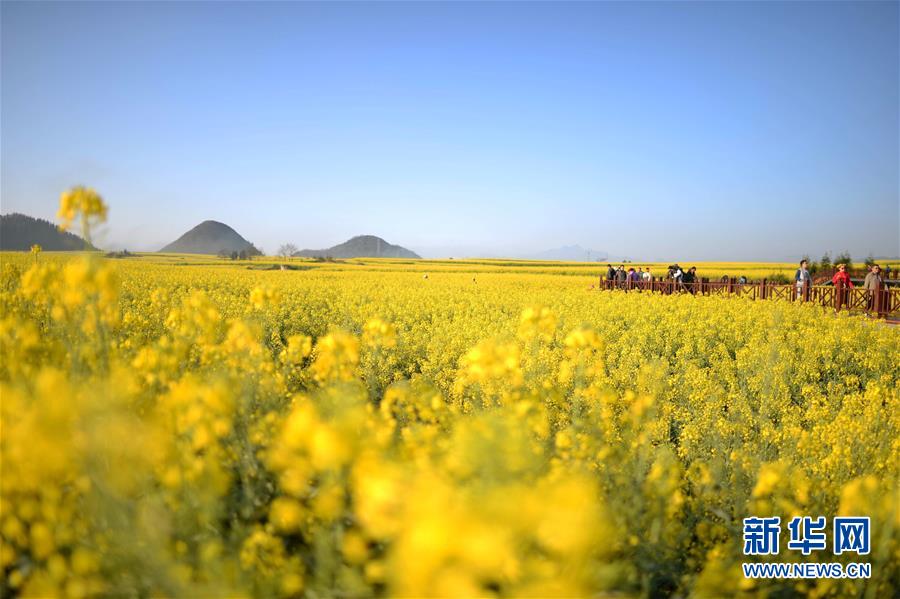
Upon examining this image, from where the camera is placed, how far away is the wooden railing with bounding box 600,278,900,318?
51.2ft

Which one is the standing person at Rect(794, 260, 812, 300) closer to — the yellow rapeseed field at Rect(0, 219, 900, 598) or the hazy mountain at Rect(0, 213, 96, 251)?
the yellow rapeseed field at Rect(0, 219, 900, 598)

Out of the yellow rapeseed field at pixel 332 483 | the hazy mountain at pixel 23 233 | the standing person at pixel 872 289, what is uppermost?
the hazy mountain at pixel 23 233

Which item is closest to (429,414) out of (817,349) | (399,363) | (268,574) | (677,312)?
(268,574)

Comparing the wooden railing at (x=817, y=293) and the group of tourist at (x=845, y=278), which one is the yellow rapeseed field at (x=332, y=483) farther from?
the group of tourist at (x=845, y=278)

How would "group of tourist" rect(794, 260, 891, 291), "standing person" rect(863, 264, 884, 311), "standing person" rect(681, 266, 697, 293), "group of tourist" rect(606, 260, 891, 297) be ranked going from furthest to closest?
1. "standing person" rect(681, 266, 697, 293)
2. "group of tourist" rect(606, 260, 891, 297)
3. "group of tourist" rect(794, 260, 891, 291)
4. "standing person" rect(863, 264, 884, 311)

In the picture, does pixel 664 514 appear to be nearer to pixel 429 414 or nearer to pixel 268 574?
pixel 429 414

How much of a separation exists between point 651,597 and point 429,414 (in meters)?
1.69

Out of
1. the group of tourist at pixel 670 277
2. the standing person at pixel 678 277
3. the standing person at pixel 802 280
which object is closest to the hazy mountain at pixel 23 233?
the group of tourist at pixel 670 277

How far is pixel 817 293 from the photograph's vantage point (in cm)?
1769

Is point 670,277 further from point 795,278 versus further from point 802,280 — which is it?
point 802,280

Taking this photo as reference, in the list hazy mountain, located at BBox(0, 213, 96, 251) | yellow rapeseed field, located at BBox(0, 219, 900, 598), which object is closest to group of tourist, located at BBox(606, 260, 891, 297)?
yellow rapeseed field, located at BBox(0, 219, 900, 598)

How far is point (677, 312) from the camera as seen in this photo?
44.4ft

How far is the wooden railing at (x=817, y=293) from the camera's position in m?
15.6

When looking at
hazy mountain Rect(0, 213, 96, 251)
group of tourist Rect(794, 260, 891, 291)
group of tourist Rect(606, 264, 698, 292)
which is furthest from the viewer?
hazy mountain Rect(0, 213, 96, 251)
